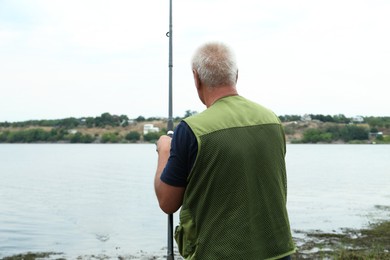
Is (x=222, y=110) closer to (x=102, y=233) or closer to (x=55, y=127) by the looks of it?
(x=102, y=233)

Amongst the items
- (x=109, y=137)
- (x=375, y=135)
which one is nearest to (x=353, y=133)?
(x=375, y=135)

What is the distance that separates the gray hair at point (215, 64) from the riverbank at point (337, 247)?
31.4 feet

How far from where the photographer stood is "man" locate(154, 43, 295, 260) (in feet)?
8.66

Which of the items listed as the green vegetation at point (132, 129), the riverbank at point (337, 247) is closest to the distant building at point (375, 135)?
the green vegetation at point (132, 129)

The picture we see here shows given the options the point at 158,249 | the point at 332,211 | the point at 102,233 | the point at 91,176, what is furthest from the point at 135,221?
the point at 91,176

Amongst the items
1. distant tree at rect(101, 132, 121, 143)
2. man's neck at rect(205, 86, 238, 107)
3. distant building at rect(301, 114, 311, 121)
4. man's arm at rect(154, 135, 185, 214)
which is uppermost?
distant building at rect(301, 114, 311, 121)

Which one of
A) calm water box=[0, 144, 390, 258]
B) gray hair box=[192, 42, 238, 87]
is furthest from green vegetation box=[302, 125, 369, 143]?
gray hair box=[192, 42, 238, 87]

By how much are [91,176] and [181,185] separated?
168ft

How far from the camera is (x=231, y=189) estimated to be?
2660mm

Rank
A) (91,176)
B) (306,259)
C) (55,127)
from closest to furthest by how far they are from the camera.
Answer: (306,259)
(91,176)
(55,127)

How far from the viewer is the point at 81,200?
108ft

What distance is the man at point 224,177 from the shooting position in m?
2.64

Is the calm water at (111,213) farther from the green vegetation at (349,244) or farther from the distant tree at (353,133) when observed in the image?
the distant tree at (353,133)

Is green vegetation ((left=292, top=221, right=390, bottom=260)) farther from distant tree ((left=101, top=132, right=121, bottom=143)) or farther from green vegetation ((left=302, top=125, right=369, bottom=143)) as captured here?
distant tree ((left=101, top=132, right=121, bottom=143))
